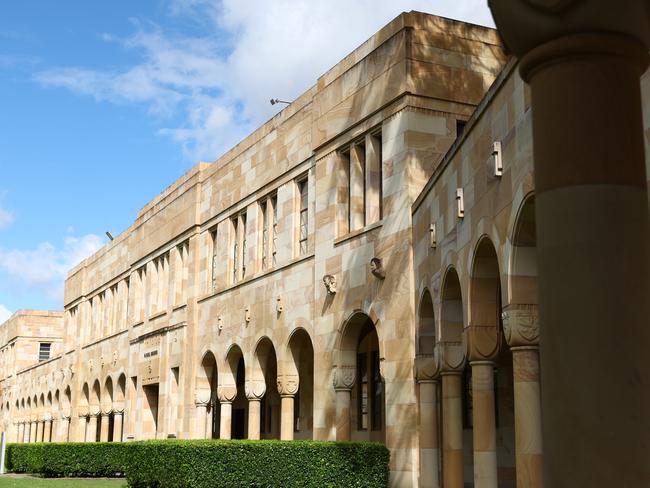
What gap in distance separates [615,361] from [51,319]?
241 ft

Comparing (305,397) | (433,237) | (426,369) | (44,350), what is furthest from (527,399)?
(44,350)

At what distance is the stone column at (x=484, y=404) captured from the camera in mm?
13023

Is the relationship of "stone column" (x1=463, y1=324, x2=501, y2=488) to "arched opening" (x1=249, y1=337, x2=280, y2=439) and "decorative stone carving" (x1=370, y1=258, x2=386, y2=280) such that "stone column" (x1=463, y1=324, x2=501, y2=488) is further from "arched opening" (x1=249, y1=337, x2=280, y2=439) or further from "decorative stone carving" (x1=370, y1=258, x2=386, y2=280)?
"arched opening" (x1=249, y1=337, x2=280, y2=439)

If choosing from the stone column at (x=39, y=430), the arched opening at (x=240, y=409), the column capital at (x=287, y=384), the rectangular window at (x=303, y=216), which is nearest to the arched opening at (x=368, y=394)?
the column capital at (x=287, y=384)

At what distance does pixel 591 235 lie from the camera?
4008 mm

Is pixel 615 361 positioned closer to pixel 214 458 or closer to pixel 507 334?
pixel 507 334

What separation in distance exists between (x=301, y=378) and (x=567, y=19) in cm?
2366

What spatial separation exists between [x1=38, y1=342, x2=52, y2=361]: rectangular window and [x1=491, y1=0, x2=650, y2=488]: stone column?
7241 centimetres

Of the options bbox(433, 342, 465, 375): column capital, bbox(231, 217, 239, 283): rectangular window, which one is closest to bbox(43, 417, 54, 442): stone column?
bbox(231, 217, 239, 283): rectangular window

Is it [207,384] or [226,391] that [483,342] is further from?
[207,384]

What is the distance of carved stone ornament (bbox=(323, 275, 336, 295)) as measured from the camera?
21.7 meters

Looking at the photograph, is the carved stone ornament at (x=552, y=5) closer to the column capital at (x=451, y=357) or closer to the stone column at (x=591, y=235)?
the stone column at (x=591, y=235)

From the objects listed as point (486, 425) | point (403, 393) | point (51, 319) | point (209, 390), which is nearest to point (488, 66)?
point (403, 393)

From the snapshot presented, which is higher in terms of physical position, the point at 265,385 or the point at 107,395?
the point at 107,395
